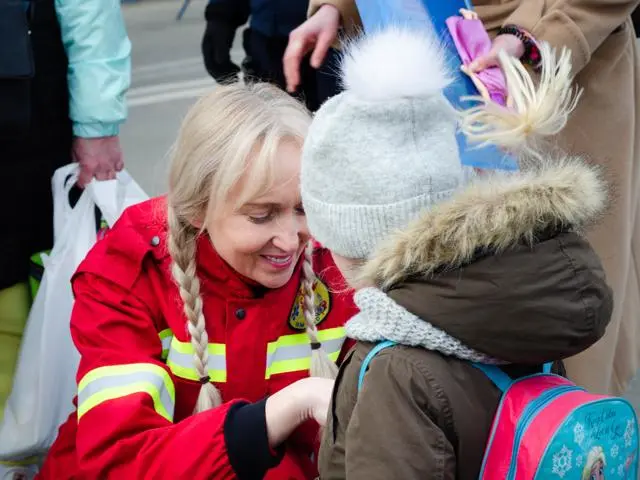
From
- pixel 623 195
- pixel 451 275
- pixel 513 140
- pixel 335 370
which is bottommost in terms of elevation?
pixel 335 370

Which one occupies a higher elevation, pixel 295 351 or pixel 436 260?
pixel 436 260

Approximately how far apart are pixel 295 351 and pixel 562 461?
36.9 inches

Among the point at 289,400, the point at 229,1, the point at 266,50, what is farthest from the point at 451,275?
the point at 229,1

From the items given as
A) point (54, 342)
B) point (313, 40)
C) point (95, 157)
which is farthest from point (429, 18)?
point (54, 342)

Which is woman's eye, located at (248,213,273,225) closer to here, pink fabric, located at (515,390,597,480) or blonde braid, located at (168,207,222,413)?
blonde braid, located at (168,207,222,413)

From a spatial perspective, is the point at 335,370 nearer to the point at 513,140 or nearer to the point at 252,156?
the point at 252,156

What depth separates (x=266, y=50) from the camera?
3.56 metres

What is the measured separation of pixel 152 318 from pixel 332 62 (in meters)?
1.23

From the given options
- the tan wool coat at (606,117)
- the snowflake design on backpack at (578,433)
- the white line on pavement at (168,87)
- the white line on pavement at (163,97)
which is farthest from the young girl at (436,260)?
the white line on pavement at (168,87)

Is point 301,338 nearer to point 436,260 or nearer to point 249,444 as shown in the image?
point 249,444

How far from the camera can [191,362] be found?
7.20 ft

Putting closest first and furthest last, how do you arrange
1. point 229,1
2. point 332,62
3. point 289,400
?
point 289,400
point 332,62
point 229,1

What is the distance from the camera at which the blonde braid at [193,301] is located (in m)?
2.15

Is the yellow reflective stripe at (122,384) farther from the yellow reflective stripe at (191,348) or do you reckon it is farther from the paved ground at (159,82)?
the paved ground at (159,82)
